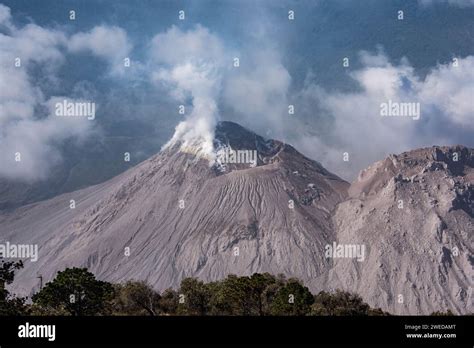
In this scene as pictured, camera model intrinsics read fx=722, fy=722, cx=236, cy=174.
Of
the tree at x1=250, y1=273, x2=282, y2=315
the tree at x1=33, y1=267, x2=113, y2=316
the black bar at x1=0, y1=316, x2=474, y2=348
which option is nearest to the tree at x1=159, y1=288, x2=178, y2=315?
the tree at x1=250, y1=273, x2=282, y2=315

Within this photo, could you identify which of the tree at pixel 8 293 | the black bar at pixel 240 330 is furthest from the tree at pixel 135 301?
the black bar at pixel 240 330

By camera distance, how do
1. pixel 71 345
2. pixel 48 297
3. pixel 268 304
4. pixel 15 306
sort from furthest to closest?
pixel 268 304 → pixel 48 297 → pixel 15 306 → pixel 71 345

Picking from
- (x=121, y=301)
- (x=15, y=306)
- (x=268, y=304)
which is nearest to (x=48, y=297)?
(x=15, y=306)

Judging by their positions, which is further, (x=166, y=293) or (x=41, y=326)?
(x=166, y=293)

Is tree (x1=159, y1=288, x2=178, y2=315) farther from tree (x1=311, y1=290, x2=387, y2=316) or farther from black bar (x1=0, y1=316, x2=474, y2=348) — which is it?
black bar (x1=0, y1=316, x2=474, y2=348)

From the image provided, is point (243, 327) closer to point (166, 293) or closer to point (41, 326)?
point (41, 326)

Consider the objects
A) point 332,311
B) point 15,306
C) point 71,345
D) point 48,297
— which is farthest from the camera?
point 332,311

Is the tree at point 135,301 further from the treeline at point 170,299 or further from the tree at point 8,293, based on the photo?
the tree at point 8,293

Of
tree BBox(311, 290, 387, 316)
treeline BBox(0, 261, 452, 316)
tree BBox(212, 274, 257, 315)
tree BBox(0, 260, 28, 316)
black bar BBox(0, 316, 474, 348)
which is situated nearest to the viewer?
black bar BBox(0, 316, 474, 348)
